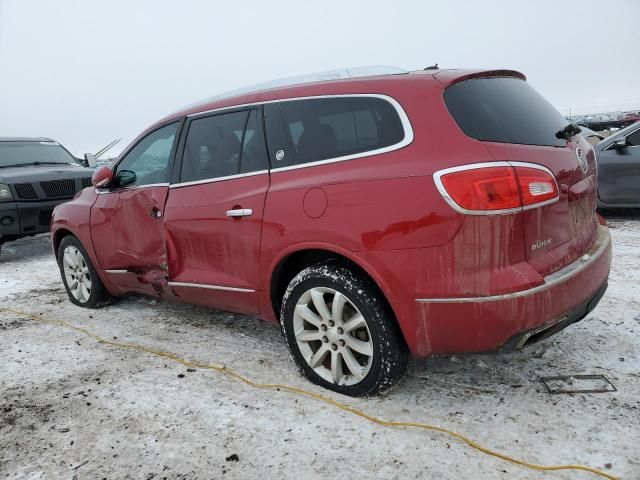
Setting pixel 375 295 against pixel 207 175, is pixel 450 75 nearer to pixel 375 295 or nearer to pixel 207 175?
pixel 375 295

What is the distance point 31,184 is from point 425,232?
7063mm

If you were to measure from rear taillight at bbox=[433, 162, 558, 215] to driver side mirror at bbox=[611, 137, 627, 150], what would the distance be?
224 inches

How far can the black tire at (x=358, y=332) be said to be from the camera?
8.34 ft

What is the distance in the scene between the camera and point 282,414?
2650 millimetres

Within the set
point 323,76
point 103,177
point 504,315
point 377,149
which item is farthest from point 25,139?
point 504,315

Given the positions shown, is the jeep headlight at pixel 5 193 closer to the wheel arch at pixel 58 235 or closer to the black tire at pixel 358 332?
the wheel arch at pixel 58 235

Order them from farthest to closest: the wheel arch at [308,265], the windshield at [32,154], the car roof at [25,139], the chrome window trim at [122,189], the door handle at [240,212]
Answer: the car roof at [25,139] → the windshield at [32,154] → the chrome window trim at [122,189] → the door handle at [240,212] → the wheel arch at [308,265]

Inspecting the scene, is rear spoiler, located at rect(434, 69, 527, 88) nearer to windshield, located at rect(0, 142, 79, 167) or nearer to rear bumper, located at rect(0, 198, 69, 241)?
rear bumper, located at rect(0, 198, 69, 241)

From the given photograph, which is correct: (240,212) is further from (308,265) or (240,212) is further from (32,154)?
(32,154)

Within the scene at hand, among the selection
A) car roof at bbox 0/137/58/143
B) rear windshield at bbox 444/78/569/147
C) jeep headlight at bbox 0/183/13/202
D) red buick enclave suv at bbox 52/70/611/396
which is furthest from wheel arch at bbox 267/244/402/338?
car roof at bbox 0/137/58/143

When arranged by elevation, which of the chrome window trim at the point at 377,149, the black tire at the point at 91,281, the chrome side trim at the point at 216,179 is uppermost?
the chrome window trim at the point at 377,149

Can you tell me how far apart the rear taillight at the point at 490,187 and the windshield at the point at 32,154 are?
829cm

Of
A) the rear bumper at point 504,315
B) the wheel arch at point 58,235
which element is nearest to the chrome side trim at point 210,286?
the rear bumper at point 504,315

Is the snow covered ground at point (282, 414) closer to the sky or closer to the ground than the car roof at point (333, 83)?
closer to the ground
